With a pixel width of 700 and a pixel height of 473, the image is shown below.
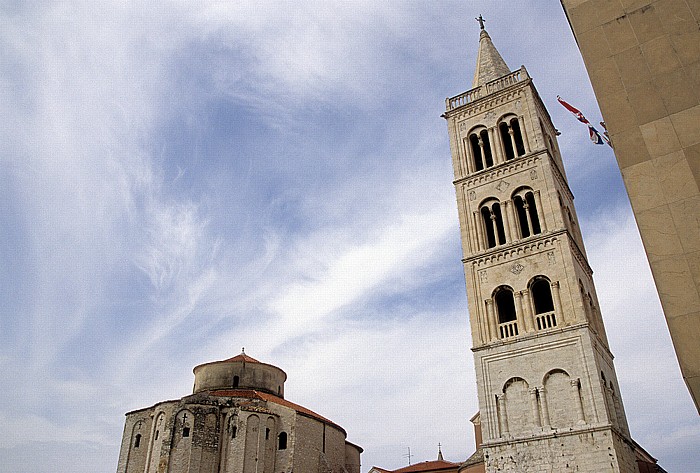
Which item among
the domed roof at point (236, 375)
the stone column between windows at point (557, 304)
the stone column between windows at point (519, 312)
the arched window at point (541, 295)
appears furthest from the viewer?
the domed roof at point (236, 375)

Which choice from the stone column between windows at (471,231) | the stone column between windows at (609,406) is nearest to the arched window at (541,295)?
the stone column between windows at (471,231)

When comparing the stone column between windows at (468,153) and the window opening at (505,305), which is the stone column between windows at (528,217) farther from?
the stone column between windows at (468,153)

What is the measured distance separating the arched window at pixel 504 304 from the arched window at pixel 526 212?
258 cm

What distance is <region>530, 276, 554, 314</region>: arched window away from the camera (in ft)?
75.6

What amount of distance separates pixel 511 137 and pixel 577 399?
1247 centimetres

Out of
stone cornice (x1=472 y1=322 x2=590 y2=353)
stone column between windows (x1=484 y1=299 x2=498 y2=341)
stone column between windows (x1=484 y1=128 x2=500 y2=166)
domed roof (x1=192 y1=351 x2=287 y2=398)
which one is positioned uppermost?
stone column between windows (x1=484 y1=128 x2=500 y2=166)

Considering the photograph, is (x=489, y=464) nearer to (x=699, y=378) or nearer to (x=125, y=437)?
(x=699, y=378)

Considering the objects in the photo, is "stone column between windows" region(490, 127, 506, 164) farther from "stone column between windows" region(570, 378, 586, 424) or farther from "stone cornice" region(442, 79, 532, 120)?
"stone column between windows" region(570, 378, 586, 424)

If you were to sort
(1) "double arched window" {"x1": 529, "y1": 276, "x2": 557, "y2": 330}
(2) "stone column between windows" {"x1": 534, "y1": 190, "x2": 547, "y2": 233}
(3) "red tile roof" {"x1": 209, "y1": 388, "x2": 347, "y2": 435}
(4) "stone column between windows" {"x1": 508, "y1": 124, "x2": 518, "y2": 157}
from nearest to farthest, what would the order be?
(1) "double arched window" {"x1": 529, "y1": 276, "x2": 557, "y2": 330}, (2) "stone column between windows" {"x1": 534, "y1": 190, "x2": 547, "y2": 233}, (4) "stone column between windows" {"x1": 508, "y1": 124, "x2": 518, "y2": 157}, (3) "red tile roof" {"x1": 209, "y1": 388, "x2": 347, "y2": 435}

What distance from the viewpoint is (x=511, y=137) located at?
88.0 ft

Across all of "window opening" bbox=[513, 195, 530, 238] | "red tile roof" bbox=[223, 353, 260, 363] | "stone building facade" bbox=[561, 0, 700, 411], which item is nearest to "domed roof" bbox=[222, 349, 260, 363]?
"red tile roof" bbox=[223, 353, 260, 363]

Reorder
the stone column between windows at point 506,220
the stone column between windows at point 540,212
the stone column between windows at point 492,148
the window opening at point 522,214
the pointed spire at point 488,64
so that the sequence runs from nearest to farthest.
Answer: the stone column between windows at point 540,212
the stone column between windows at point 506,220
the window opening at point 522,214
the stone column between windows at point 492,148
the pointed spire at point 488,64

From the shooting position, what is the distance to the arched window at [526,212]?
2447 centimetres

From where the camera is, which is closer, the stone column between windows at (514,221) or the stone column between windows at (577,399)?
the stone column between windows at (577,399)
